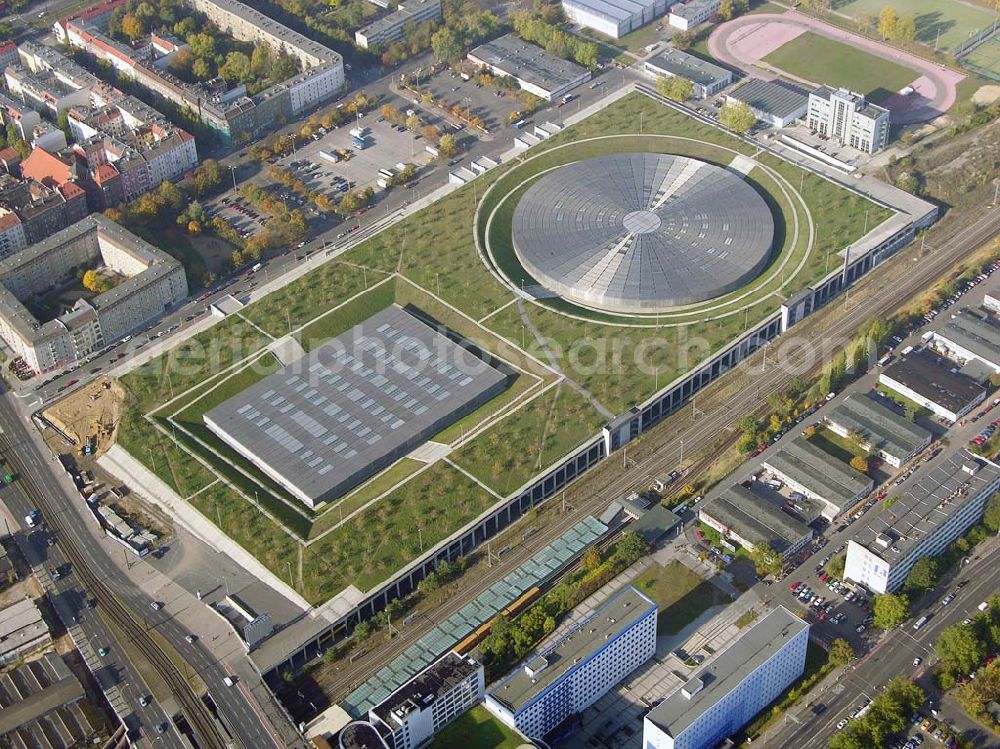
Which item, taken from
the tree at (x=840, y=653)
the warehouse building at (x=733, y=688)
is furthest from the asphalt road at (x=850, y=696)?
the warehouse building at (x=733, y=688)

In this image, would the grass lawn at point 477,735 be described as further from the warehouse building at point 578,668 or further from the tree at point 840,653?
the tree at point 840,653

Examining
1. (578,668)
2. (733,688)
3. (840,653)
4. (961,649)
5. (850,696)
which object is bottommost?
(850,696)

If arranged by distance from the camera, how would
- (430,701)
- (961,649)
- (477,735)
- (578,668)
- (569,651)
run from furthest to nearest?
(961,649), (569,651), (578,668), (477,735), (430,701)

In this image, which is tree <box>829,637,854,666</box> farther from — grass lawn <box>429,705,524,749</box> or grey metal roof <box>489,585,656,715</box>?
grass lawn <box>429,705,524,749</box>

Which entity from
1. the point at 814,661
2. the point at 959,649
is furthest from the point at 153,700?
the point at 959,649

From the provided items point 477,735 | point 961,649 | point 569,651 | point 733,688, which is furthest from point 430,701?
point 961,649

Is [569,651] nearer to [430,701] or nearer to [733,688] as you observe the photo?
[430,701]

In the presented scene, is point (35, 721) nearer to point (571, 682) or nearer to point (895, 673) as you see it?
point (571, 682)
